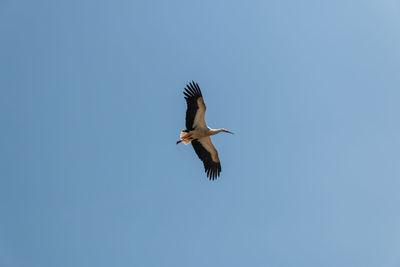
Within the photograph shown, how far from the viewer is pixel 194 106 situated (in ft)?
71.7

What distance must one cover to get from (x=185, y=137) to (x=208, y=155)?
5.07 ft

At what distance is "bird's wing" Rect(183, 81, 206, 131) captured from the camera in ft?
71.3

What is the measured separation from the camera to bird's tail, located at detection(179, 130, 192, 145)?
74.2ft

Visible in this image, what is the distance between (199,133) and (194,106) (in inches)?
56.0

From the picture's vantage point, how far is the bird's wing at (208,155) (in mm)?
23500

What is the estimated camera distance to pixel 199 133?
22750 mm

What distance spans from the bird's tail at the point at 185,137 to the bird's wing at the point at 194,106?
1.24 feet

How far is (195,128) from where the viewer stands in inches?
890

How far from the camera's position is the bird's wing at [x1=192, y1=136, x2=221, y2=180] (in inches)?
925

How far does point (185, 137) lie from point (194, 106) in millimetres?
1616

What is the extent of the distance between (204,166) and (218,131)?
1.67m

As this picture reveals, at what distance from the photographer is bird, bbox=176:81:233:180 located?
21766 mm

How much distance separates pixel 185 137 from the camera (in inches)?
898
